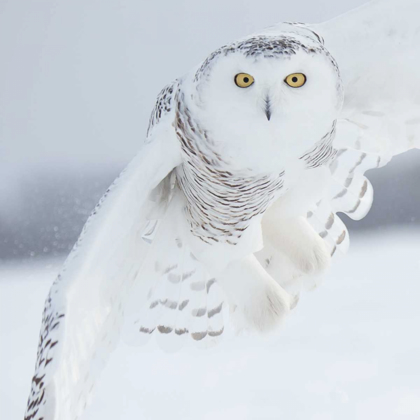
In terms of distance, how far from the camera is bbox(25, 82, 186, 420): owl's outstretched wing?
3.83 ft

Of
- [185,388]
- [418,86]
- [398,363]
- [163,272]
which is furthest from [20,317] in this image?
[418,86]

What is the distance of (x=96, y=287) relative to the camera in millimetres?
1379

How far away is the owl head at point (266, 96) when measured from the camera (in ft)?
3.92

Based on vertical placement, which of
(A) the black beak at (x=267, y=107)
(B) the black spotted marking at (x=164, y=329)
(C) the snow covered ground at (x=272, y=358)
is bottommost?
(C) the snow covered ground at (x=272, y=358)

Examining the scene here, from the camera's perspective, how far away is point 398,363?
2619mm

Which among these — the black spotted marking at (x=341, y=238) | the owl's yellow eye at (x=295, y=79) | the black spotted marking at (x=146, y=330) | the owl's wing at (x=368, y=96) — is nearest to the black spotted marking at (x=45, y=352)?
the owl's yellow eye at (x=295, y=79)

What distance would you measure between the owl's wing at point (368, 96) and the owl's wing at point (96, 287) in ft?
1.59

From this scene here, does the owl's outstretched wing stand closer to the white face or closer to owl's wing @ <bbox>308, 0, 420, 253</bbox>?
the white face

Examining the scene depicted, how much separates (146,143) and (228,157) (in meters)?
0.22

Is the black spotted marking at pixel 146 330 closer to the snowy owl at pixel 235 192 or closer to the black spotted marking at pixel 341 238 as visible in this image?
the snowy owl at pixel 235 192

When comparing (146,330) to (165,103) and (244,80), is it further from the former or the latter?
(244,80)

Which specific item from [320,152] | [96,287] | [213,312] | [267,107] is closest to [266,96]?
[267,107]

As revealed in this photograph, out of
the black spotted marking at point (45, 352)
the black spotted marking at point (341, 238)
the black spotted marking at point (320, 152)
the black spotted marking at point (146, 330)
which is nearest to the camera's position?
the black spotted marking at point (45, 352)

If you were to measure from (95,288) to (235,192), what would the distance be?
1.35ft
